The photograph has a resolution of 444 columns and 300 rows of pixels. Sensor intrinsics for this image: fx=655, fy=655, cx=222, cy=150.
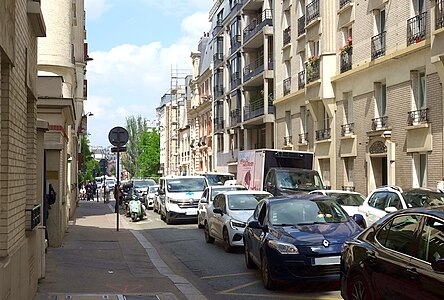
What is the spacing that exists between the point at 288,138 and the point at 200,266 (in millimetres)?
23517

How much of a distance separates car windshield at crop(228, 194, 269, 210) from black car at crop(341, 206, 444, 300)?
930 centimetres

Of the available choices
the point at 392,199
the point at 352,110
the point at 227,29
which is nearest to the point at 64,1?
the point at 352,110

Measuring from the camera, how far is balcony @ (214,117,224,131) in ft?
186

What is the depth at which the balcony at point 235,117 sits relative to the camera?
4959 cm

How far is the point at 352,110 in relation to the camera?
28.3 metres

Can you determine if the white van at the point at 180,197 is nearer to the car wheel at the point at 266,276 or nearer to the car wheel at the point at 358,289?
the car wheel at the point at 266,276

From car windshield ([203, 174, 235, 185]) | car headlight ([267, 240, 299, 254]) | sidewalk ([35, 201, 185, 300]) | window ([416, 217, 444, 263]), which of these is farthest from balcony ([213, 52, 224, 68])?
window ([416, 217, 444, 263])

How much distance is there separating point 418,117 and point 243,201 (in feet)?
26.2

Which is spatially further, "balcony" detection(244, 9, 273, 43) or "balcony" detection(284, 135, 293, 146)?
"balcony" detection(244, 9, 273, 43)

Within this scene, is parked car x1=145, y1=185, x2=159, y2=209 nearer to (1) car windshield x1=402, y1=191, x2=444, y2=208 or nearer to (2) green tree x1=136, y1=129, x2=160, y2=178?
(1) car windshield x1=402, y1=191, x2=444, y2=208

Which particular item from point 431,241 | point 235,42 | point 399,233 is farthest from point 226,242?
point 235,42

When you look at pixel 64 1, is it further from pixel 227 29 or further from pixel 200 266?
pixel 227 29

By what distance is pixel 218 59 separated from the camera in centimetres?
5784

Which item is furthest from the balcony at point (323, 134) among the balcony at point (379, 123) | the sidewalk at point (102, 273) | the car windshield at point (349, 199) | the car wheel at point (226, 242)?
the car wheel at point (226, 242)
